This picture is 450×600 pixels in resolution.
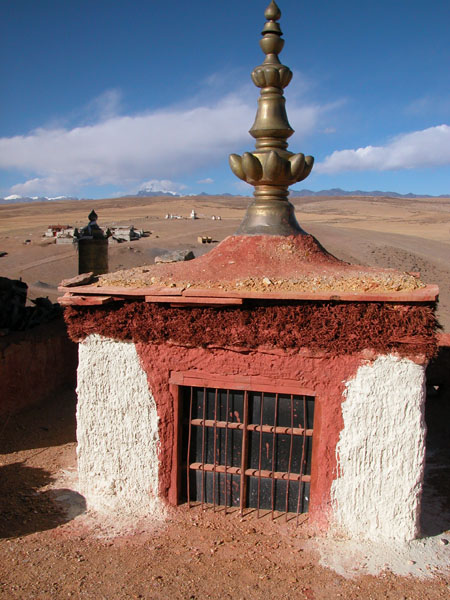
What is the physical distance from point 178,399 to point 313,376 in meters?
1.48

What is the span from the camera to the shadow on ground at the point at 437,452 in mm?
5871

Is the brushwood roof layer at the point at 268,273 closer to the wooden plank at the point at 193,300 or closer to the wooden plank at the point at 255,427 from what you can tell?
the wooden plank at the point at 193,300

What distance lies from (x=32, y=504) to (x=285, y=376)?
11.5ft

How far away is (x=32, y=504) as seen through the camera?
244 inches

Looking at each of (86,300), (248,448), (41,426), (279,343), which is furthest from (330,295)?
(41,426)

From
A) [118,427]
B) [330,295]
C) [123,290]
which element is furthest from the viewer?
[118,427]

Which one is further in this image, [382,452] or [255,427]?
Result: [255,427]

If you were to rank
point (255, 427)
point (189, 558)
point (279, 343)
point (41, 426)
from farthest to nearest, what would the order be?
point (41, 426)
point (255, 427)
point (279, 343)
point (189, 558)

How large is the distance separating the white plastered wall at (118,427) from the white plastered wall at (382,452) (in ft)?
6.73

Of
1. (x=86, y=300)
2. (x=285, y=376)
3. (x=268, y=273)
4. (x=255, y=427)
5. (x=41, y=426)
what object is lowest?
(x=41, y=426)

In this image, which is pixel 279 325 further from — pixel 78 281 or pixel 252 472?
pixel 78 281

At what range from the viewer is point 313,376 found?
17.3 ft

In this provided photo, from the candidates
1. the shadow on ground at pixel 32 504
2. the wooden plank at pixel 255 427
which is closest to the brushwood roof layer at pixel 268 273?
the wooden plank at pixel 255 427

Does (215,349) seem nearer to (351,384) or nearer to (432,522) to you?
(351,384)
